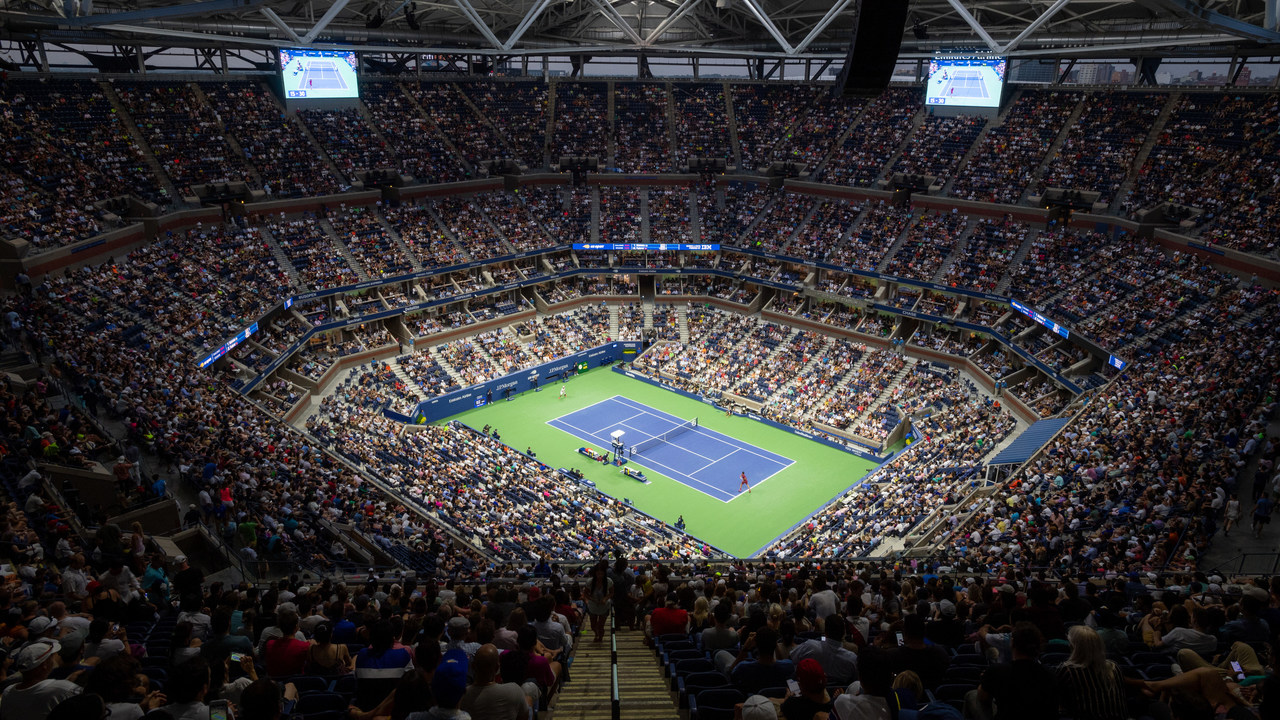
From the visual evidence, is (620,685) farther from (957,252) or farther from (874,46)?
(957,252)

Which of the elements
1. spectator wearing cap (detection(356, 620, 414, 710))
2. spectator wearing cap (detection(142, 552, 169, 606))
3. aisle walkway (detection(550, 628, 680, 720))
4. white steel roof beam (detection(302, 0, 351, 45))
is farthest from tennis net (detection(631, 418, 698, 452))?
spectator wearing cap (detection(356, 620, 414, 710))

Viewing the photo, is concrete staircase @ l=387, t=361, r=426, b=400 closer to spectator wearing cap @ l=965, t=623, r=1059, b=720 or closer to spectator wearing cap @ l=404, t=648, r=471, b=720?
spectator wearing cap @ l=404, t=648, r=471, b=720

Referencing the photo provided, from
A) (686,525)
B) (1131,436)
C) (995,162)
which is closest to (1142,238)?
(995,162)

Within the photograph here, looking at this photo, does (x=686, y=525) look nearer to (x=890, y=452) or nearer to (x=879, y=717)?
(x=890, y=452)

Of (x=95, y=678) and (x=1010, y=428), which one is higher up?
(x=1010, y=428)

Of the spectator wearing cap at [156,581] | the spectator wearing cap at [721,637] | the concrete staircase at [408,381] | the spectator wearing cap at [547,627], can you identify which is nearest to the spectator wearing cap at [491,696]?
the spectator wearing cap at [547,627]

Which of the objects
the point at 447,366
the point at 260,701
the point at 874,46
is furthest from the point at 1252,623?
the point at 447,366
